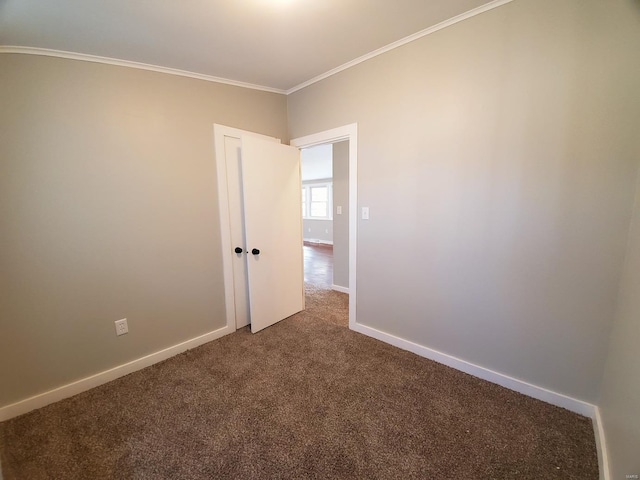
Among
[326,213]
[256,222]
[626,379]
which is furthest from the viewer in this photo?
[326,213]

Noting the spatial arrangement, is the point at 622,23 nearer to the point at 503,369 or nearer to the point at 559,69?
the point at 559,69

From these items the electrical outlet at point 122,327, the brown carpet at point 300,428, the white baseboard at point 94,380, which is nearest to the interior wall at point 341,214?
the brown carpet at point 300,428

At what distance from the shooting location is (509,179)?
1.60 meters

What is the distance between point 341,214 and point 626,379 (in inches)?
116

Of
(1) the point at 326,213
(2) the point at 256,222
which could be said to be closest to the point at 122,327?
(2) the point at 256,222

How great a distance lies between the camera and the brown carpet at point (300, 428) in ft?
4.05

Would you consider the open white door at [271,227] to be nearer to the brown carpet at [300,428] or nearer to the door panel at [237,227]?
the door panel at [237,227]

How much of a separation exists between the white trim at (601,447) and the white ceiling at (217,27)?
2.49 m

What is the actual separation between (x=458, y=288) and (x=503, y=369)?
0.61 m

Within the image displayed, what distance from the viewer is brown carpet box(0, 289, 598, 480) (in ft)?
4.05

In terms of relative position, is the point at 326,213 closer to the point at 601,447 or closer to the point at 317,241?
the point at 317,241

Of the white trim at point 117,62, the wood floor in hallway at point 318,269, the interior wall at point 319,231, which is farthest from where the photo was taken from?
the interior wall at point 319,231

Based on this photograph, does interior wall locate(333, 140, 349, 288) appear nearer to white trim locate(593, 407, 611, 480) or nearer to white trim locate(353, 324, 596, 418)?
white trim locate(353, 324, 596, 418)

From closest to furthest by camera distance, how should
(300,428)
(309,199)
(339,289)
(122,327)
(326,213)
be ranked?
(300,428) → (122,327) → (339,289) → (326,213) → (309,199)
